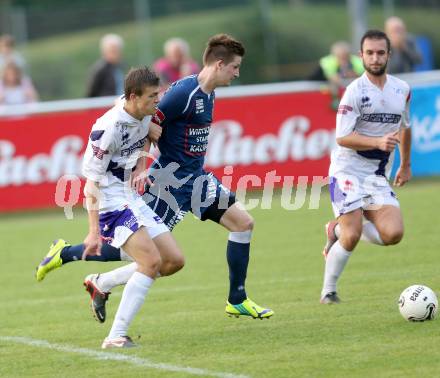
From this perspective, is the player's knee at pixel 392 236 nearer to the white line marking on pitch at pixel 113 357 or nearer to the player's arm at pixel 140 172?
the player's arm at pixel 140 172

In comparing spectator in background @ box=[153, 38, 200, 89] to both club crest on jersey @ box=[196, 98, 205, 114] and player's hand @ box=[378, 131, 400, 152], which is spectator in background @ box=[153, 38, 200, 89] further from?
player's hand @ box=[378, 131, 400, 152]

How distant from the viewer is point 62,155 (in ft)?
51.0

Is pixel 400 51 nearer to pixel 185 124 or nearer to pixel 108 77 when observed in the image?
pixel 108 77

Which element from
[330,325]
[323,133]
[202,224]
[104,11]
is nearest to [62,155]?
[202,224]

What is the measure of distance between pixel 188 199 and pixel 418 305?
6.32 ft

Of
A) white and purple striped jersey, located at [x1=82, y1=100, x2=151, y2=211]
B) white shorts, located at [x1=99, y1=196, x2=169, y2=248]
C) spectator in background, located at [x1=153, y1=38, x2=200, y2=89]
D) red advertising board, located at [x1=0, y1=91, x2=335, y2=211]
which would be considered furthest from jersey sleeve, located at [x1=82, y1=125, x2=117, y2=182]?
spectator in background, located at [x1=153, y1=38, x2=200, y2=89]

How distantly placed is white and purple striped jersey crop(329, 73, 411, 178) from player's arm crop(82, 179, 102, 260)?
2.20 meters

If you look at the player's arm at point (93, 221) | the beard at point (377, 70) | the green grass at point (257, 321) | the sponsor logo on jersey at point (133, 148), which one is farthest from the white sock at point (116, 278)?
the beard at point (377, 70)

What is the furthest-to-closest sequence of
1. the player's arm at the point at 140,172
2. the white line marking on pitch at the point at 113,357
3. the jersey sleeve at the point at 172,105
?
the jersey sleeve at the point at 172,105
the player's arm at the point at 140,172
the white line marking on pitch at the point at 113,357

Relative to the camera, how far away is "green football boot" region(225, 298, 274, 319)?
26.8ft

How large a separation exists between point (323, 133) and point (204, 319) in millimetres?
8133

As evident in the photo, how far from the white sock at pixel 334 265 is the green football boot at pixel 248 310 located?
0.60 m

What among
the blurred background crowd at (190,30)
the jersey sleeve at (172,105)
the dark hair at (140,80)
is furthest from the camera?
the blurred background crowd at (190,30)

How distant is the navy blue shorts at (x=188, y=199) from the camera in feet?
27.1
